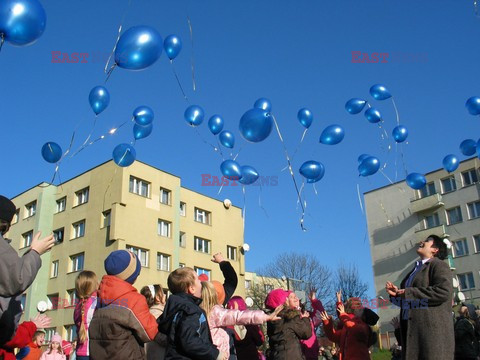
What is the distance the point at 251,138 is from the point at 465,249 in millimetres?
30465

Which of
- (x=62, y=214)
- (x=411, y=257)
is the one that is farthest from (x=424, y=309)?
(x=411, y=257)

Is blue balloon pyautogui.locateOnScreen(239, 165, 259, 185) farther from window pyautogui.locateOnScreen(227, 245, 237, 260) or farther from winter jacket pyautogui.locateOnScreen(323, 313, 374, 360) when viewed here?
window pyautogui.locateOnScreen(227, 245, 237, 260)

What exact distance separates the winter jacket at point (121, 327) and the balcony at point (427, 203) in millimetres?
35495

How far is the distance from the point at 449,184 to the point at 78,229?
25.5 meters

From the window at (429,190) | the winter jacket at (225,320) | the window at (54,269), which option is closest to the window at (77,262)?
the window at (54,269)

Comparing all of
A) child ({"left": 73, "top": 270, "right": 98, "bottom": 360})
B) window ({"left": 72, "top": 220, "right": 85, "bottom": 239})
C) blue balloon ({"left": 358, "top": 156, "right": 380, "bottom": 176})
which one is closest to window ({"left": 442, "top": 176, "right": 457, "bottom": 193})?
window ({"left": 72, "top": 220, "right": 85, "bottom": 239})

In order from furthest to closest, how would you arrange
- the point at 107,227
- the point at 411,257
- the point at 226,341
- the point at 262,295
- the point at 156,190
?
the point at 262,295 < the point at 411,257 < the point at 156,190 < the point at 107,227 < the point at 226,341

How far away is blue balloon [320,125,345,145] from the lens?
9.65 meters

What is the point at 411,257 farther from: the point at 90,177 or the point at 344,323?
the point at 344,323

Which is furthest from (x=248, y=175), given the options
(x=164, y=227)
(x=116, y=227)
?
(x=164, y=227)

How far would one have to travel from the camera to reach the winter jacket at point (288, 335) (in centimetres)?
526

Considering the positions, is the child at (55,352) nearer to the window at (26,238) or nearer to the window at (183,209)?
the window at (183,209)

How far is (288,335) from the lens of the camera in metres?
5.33

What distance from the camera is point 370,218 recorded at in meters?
42.7
